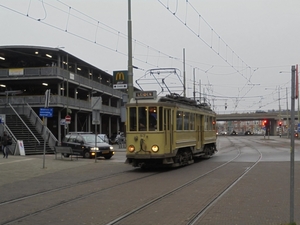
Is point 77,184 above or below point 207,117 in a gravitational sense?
below

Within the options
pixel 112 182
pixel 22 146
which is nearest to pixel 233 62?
pixel 22 146

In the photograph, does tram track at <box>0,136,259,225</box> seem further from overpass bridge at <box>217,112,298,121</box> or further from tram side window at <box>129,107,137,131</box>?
overpass bridge at <box>217,112,298,121</box>

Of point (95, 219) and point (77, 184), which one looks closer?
point (95, 219)

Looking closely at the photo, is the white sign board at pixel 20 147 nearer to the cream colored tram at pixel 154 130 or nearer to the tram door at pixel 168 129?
the cream colored tram at pixel 154 130

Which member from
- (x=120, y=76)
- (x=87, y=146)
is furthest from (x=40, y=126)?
(x=120, y=76)

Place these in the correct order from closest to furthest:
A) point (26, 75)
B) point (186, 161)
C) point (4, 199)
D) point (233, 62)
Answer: point (4, 199), point (186, 161), point (233, 62), point (26, 75)

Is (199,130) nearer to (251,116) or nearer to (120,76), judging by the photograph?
(120,76)

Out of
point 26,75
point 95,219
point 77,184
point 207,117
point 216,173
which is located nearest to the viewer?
point 95,219

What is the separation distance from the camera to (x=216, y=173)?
17.6 meters

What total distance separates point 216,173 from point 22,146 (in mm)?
18155

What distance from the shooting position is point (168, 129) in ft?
62.7

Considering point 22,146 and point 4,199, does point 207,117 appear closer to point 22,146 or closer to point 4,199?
point 22,146

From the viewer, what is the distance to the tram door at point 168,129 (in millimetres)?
18922

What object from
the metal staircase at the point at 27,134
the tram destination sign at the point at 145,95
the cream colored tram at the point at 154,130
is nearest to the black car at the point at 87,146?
the metal staircase at the point at 27,134
